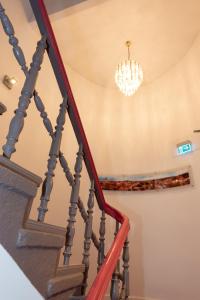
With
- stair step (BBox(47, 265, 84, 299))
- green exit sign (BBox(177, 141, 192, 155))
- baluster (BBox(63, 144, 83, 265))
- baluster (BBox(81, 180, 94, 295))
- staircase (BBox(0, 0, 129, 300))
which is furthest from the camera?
green exit sign (BBox(177, 141, 192, 155))

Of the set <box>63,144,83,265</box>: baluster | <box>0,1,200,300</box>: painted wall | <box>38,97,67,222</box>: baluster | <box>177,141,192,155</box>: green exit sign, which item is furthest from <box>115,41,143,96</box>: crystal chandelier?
<box>38,97,67,222</box>: baluster

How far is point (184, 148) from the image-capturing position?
3287 mm

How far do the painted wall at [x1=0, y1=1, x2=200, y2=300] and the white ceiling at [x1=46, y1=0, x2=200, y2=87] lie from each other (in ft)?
0.75

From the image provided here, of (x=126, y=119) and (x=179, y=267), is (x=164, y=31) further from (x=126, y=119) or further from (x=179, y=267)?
(x=179, y=267)

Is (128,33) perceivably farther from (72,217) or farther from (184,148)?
(72,217)

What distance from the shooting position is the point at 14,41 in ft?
3.15

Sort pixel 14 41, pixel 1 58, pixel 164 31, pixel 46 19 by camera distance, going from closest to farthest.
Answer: pixel 14 41 < pixel 46 19 < pixel 1 58 < pixel 164 31

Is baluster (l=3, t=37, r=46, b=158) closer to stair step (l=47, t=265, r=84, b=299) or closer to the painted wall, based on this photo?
stair step (l=47, t=265, r=84, b=299)

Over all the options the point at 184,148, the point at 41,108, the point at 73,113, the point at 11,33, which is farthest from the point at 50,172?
the point at 184,148

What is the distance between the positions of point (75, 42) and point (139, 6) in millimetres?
1188

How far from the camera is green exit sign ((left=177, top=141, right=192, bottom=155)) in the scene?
10.6ft

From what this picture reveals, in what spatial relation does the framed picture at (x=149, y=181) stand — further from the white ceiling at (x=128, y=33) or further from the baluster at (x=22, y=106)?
the baluster at (x=22, y=106)

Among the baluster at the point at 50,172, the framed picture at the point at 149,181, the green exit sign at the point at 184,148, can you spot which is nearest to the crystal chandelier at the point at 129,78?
the green exit sign at the point at 184,148

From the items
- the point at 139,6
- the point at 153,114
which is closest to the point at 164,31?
the point at 139,6
